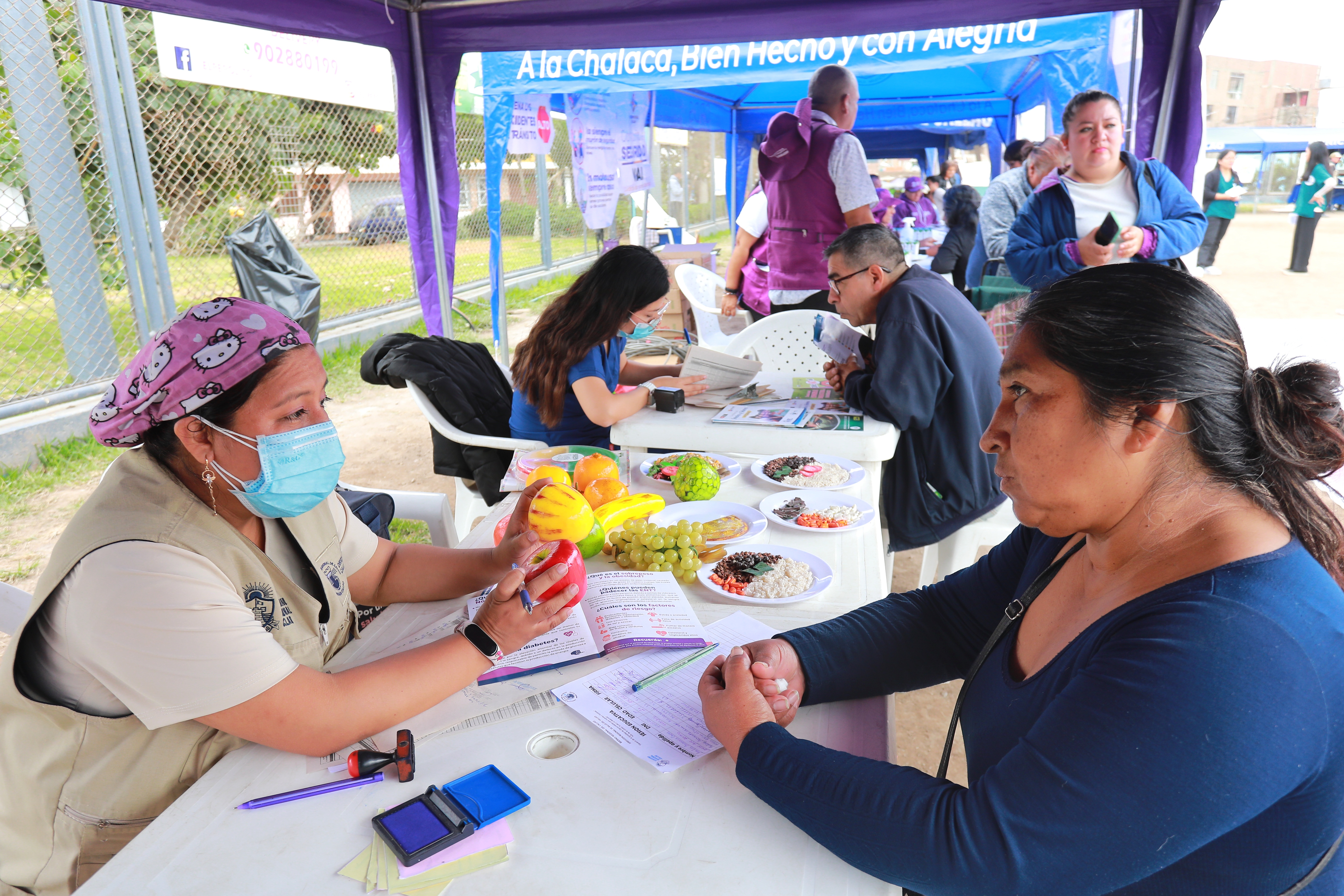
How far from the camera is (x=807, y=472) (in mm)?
2355

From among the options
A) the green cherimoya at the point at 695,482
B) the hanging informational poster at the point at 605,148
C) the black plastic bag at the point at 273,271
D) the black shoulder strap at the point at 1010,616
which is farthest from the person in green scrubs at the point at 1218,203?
the black shoulder strap at the point at 1010,616

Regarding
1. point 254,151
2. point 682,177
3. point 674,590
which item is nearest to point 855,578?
point 674,590

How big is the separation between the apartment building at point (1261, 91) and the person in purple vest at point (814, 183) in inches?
2083

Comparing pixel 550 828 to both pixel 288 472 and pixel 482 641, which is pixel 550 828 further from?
pixel 288 472

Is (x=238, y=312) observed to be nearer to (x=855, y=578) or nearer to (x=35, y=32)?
(x=855, y=578)

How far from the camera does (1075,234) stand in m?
3.73

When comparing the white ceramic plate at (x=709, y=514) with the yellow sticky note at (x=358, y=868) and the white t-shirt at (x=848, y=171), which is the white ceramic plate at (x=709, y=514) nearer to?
the yellow sticky note at (x=358, y=868)

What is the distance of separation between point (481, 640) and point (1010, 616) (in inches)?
32.7

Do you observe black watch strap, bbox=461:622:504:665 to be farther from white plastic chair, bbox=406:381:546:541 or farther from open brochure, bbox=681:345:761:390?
open brochure, bbox=681:345:761:390

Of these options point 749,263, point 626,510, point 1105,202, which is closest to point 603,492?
point 626,510

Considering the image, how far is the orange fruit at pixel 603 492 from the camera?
80.4 inches

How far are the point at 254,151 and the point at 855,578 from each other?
7.47m

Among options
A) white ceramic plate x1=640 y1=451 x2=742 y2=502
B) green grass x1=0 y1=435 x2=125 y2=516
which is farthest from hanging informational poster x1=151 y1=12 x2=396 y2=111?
white ceramic plate x1=640 y1=451 x2=742 y2=502

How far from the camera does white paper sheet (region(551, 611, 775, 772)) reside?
1176 mm
